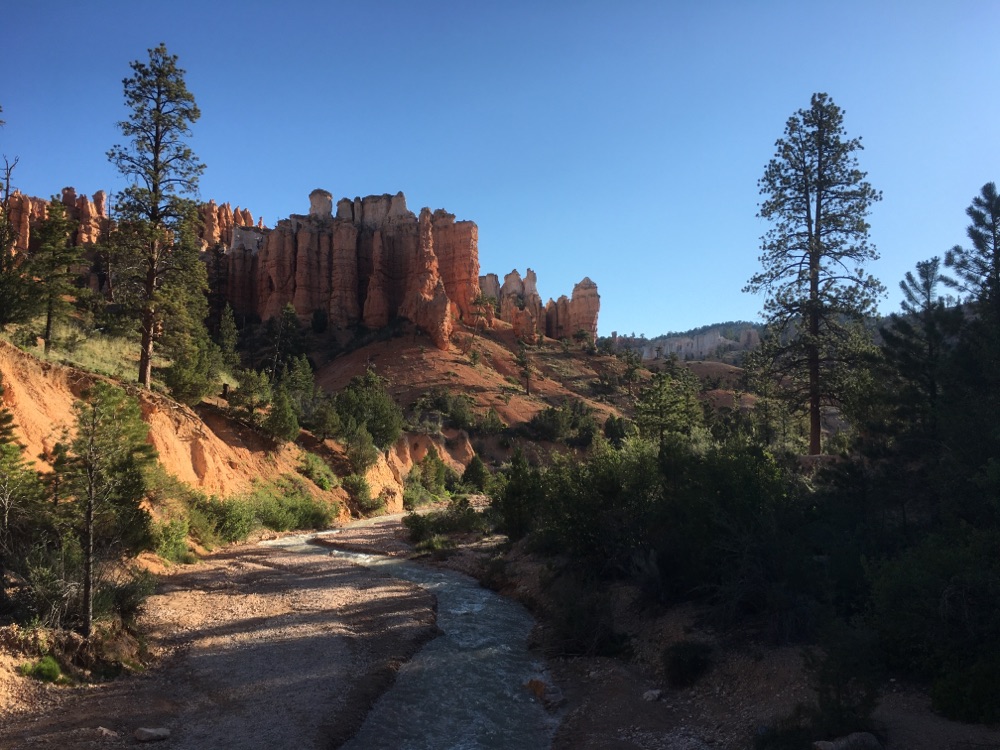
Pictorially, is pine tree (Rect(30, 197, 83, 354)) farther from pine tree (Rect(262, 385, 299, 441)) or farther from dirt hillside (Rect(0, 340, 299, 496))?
pine tree (Rect(262, 385, 299, 441))

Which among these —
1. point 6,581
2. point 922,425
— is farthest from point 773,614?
point 6,581

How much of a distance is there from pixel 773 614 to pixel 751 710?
194cm

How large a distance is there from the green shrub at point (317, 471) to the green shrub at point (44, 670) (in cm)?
2597

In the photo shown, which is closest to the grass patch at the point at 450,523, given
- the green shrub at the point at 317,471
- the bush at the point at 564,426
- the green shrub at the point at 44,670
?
the green shrub at the point at 317,471

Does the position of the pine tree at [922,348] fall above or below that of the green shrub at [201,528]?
above

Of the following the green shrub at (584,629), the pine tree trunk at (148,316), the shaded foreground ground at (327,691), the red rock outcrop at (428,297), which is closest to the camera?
the shaded foreground ground at (327,691)

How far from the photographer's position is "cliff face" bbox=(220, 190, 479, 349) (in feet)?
273

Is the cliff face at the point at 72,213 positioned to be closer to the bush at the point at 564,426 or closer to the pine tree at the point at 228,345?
the pine tree at the point at 228,345

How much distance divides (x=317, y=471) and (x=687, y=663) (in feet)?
94.6

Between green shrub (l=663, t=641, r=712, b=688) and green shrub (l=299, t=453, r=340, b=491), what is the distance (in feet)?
91.2

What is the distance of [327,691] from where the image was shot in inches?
384

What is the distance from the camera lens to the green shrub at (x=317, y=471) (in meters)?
34.7

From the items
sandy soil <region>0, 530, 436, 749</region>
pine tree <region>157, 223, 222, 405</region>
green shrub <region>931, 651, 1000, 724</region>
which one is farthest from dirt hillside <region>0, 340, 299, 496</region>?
green shrub <region>931, 651, 1000, 724</region>

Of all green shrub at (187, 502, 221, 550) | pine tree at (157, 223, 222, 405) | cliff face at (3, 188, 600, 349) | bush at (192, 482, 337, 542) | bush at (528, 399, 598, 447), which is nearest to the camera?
green shrub at (187, 502, 221, 550)
